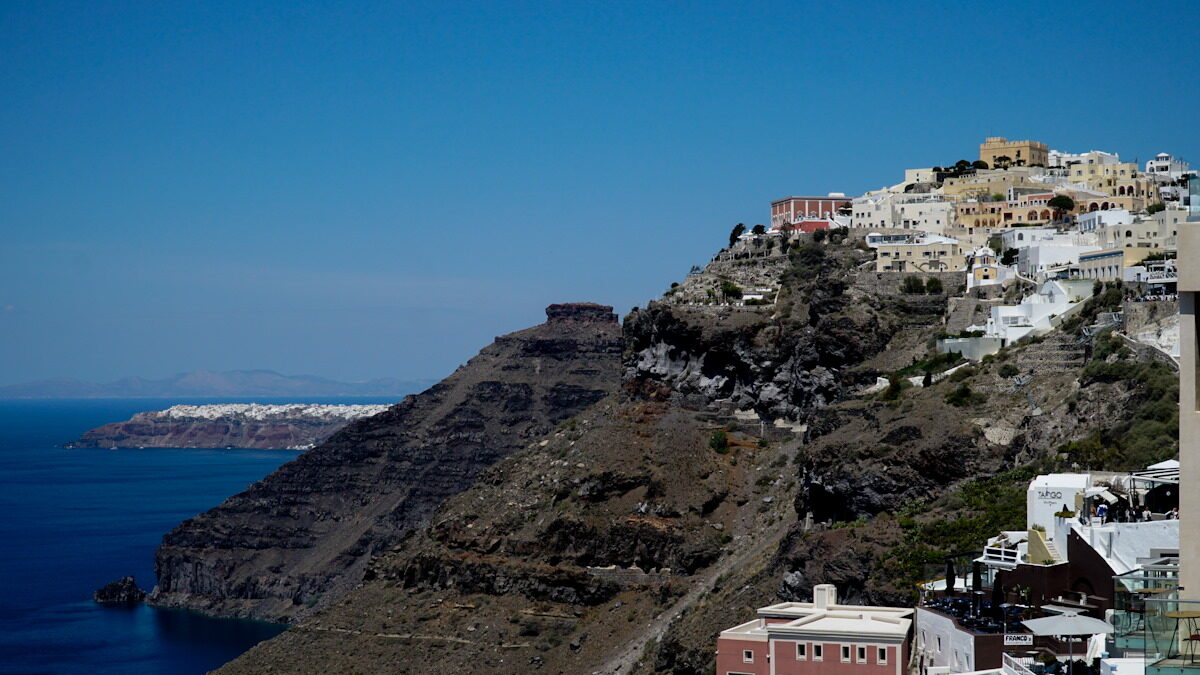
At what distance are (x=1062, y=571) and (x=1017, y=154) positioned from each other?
3151 inches

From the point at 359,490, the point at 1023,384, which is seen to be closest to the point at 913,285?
the point at 1023,384

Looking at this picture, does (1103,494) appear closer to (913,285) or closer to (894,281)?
(913,285)

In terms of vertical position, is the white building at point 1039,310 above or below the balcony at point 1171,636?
above

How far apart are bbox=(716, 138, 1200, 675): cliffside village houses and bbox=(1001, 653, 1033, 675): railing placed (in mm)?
Result: 51

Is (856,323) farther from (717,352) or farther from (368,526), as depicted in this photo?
(368,526)

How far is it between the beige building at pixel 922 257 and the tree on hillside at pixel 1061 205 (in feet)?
20.0

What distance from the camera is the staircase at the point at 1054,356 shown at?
59.9 m

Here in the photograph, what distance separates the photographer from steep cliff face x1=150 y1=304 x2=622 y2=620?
161250 millimetres

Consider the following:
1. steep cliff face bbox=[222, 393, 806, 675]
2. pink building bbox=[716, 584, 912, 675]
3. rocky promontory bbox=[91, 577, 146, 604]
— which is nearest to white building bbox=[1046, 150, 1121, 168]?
steep cliff face bbox=[222, 393, 806, 675]

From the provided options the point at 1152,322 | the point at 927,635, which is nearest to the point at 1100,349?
the point at 1152,322

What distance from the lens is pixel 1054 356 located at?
201ft

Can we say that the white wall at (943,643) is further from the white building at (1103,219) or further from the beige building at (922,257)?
the beige building at (922,257)

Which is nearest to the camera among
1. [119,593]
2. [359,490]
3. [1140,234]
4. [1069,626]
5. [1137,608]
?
[1137,608]

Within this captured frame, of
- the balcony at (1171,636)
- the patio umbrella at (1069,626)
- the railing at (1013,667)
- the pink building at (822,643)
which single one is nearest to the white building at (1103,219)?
the pink building at (822,643)
